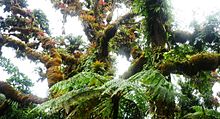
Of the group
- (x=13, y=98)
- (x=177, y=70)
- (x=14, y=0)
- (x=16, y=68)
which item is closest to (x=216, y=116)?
(x=177, y=70)

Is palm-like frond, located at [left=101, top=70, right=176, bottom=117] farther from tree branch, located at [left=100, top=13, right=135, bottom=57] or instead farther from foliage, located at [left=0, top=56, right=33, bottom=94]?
foliage, located at [left=0, top=56, right=33, bottom=94]

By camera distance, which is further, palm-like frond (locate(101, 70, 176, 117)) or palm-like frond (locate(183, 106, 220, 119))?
palm-like frond (locate(183, 106, 220, 119))

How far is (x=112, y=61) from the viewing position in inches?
301

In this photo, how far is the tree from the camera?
3.08 m

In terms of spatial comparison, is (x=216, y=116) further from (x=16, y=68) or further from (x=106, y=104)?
(x=16, y=68)

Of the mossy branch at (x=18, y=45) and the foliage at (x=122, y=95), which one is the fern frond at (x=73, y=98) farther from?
the mossy branch at (x=18, y=45)

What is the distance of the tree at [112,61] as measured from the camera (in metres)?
3.08

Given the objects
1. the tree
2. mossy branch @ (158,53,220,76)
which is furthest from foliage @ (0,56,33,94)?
mossy branch @ (158,53,220,76)

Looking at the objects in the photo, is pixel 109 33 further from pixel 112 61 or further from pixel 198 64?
pixel 198 64

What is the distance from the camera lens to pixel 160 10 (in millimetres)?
4902

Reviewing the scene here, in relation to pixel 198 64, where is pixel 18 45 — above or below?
above

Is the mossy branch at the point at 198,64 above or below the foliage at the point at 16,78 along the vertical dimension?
below

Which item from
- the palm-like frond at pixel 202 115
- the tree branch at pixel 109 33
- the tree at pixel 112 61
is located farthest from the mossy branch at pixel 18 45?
the palm-like frond at pixel 202 115

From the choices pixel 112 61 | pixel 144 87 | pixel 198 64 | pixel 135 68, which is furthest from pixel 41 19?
pixel 144 87
